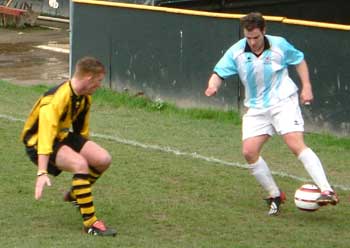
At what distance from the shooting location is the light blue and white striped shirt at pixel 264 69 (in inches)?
317

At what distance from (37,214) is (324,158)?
3739 mm

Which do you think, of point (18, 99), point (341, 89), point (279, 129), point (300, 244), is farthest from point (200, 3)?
point (300, 244)

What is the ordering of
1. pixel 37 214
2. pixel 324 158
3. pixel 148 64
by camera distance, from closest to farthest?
pixel 37 214 → pixel 324 158 → pixel 148 64

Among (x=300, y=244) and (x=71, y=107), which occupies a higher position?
(x=71, y=107)

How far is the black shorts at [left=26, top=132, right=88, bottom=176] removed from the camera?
24.2 ft

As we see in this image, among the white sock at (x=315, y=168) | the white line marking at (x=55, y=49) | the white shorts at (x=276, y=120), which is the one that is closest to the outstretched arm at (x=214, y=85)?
the white shorts at (x=276, y=120)

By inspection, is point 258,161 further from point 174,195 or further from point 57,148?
point 57,148

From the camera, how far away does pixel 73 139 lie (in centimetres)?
756

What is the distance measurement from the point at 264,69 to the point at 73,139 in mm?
1629

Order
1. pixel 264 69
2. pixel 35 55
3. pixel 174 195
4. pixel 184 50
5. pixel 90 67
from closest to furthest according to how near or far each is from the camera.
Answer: pixel 90 67 < pixel 264 69 < pixel 174 195 < pixel 184 50 < pixel 35 55

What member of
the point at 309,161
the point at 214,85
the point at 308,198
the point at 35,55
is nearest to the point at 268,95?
the point at 214,85

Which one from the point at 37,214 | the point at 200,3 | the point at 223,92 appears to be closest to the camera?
the point at 37,214

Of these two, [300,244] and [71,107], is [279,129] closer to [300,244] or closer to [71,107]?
[300,244]

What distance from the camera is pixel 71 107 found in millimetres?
7324
